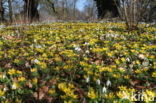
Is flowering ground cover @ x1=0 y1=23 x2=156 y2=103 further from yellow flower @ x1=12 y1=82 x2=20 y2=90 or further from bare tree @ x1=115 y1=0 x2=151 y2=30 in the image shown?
bare tree @ x1=115 y1=0 x2=151 y2=30

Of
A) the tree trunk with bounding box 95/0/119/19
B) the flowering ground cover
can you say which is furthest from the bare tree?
the tree trunk with bounding box 95/0/119/19

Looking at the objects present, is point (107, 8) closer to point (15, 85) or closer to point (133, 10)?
point (133, 10)

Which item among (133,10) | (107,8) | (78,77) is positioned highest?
(107,8)

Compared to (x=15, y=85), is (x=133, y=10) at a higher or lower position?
higher

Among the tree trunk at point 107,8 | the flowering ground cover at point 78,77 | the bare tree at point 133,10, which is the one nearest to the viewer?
the flowering ground cover at point 78,77

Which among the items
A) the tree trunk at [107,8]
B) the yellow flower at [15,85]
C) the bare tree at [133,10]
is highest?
the tree trunk at [107,8]

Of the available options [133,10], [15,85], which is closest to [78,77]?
[15,85]

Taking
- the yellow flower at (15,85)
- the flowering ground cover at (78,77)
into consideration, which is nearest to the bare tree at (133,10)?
the flowering ground cover at (78,77)

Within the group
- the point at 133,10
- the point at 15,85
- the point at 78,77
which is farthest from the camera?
the point at 133,10

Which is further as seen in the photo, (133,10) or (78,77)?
(133,10)

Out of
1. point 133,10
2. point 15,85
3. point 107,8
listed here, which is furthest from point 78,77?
point 107,8

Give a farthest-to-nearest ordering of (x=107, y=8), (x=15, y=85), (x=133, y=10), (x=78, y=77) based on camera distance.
Answer: (x=107, y=8) → (x=133, y=10) → (x=78, y=77) → (x=15, y=85)

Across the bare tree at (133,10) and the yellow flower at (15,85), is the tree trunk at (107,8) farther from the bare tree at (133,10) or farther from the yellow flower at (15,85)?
the yellow flower at (15,85)

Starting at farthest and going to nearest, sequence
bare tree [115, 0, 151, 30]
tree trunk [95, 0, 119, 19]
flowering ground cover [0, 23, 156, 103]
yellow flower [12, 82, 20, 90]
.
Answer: tree trunk [95, 0, 119, 19] < bare tree [115, 0, 151, 30] < yellow flower [12, 82, 20, 90] < flowering ground cover [0, 23, 156, 103]
